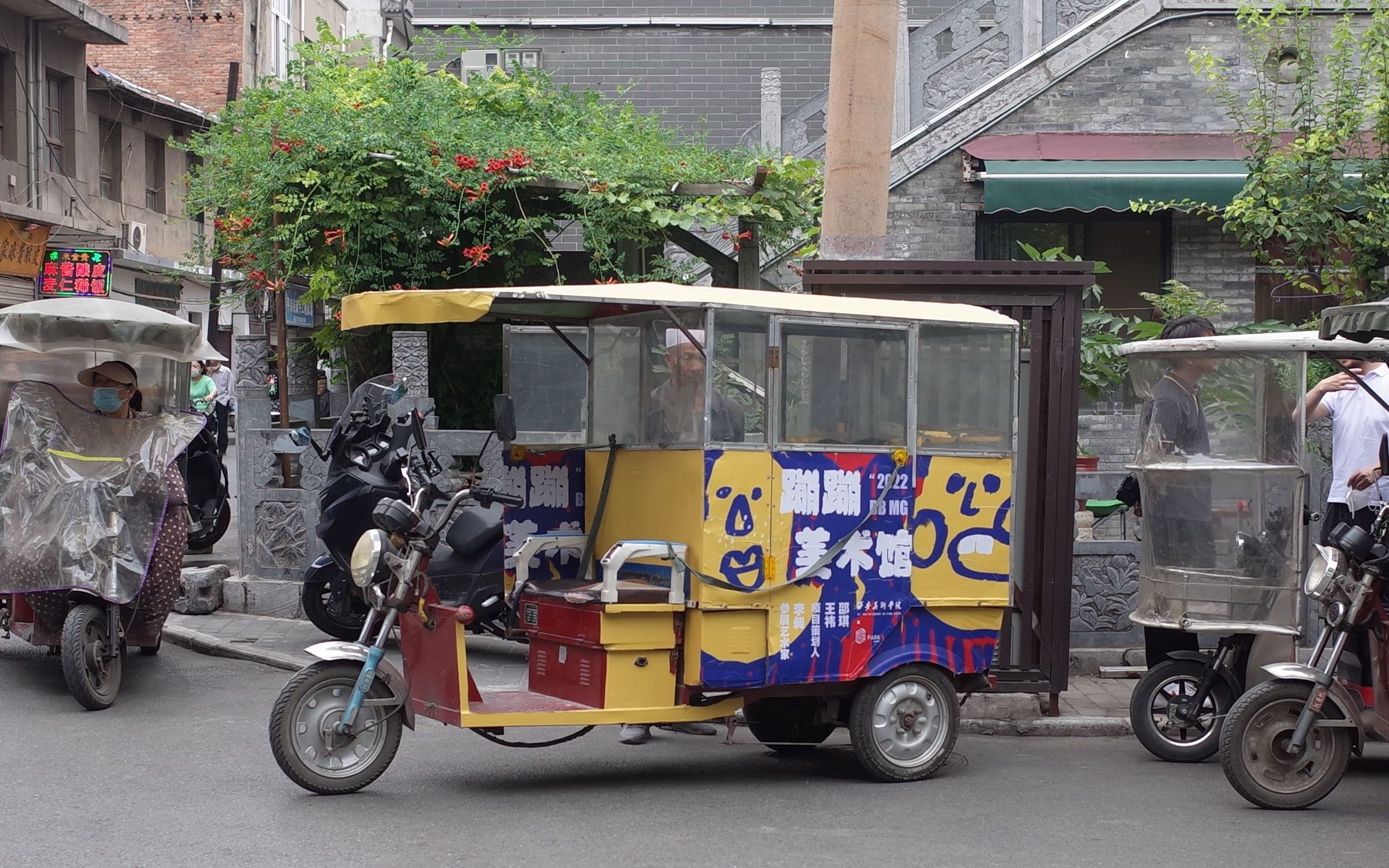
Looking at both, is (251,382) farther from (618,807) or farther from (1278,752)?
(1278,752)

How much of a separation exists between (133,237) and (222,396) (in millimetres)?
12918

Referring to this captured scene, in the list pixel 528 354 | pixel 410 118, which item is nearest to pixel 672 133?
pixel 410 118

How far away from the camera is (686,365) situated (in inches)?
254

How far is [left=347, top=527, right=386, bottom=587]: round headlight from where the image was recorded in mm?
6059

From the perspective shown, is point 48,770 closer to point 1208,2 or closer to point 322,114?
point 322,114

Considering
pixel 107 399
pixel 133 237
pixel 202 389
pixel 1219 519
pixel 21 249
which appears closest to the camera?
pixel 1219 519

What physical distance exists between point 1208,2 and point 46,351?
12027 mm

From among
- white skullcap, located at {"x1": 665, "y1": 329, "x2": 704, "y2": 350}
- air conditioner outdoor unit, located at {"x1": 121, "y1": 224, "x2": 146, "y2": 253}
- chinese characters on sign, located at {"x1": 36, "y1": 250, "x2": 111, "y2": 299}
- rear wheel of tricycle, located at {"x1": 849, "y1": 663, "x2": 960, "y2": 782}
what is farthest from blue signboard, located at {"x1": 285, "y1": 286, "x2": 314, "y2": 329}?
air conditioner outdoor unit, located at {"x1": 121, "y1": 224, "x2": 146, "y2": 253}

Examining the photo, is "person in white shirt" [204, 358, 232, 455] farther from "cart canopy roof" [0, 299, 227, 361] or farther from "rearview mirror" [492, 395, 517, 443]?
"rearview mirror" [492, 395, 517, 443]

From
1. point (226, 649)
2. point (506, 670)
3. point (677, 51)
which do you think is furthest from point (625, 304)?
point (677, 51)

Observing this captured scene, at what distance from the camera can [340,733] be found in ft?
19.5

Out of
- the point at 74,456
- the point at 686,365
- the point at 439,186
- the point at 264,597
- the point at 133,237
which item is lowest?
the point at 264,597

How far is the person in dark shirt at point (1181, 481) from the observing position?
22.9 feet

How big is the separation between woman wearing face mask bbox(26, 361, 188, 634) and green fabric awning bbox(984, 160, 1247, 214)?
8616 mm
